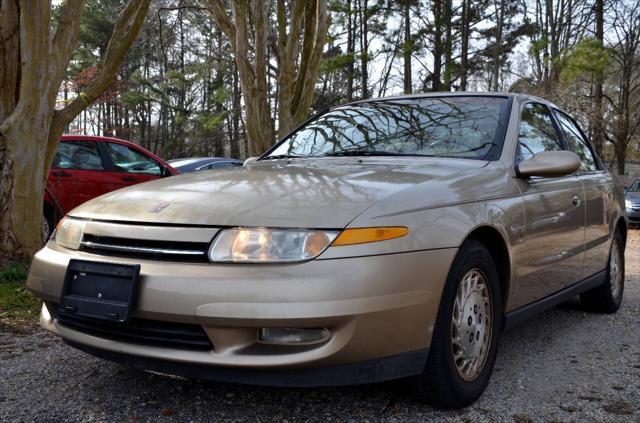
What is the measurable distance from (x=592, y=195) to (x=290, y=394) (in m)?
2.54

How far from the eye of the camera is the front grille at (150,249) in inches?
86.6

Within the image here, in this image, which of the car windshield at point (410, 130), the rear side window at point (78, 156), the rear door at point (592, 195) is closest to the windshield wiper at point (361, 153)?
the car windshield at point (410, 130)

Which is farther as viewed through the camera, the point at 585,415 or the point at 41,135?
the point at 41,135

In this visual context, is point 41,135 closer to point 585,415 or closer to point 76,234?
point 76,234

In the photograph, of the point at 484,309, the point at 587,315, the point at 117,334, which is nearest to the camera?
the point at 117,334

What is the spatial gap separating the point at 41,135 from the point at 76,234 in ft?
9.15

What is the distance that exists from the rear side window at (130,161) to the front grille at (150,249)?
5.82 m

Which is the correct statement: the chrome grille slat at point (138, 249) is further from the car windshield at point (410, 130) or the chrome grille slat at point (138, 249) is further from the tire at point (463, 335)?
the car windshield at point (410, 130)

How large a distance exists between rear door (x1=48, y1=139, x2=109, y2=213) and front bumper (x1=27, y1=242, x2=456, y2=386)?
5.55 m

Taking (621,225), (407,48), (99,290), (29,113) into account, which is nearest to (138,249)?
(99,290)

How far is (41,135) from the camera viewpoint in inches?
195

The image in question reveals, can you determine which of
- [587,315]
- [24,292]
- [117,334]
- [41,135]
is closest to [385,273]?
[117,334]

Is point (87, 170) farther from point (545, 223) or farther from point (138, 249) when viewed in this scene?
point (545, 223)

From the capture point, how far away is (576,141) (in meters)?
4.36
